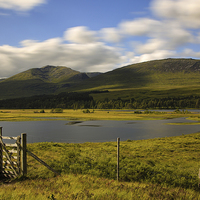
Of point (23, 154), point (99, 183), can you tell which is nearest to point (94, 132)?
point (23, 154)

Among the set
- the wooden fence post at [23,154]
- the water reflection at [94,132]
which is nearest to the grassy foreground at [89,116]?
the water reflection at [94,132]

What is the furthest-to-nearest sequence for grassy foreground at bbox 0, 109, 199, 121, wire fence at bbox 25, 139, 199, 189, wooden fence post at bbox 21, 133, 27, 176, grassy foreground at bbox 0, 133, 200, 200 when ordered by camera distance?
1. grassy foreground at bbox 0, 109, 199, 121
2. wire fence at bbox 25, 139, 199, 189
3. wooden fence post at bbox 21, 133, 27, 176
4. grassy foreground at bbox 0, 133, 200, 200

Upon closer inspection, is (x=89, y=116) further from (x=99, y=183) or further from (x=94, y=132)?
(x=99, y=183)

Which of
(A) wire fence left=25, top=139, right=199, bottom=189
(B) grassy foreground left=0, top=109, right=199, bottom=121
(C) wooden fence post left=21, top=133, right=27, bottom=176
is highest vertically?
(C) wooden fence post left=21, top=133, right=27, bottom=176

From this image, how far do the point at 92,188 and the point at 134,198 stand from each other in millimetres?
2430

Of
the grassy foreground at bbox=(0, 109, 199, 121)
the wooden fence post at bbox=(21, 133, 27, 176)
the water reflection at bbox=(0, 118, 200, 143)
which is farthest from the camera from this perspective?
the grassy foreground at bbox=(0, 109, 199, 121)

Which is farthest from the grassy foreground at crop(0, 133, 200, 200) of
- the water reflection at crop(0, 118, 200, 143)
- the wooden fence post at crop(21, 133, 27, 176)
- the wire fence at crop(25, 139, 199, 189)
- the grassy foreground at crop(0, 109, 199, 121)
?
the grassy foreground at crop(0, 109, 199, 121)

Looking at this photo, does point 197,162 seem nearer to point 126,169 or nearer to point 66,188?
point 126,169

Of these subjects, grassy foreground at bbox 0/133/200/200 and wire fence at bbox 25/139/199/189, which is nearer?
grassy foreground at bbox 0/133/200/200

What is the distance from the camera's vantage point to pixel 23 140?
43.7 feet

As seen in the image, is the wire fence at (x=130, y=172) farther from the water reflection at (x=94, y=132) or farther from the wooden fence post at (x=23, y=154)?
the water reflection at (x=94, y=132)

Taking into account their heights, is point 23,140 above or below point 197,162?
above

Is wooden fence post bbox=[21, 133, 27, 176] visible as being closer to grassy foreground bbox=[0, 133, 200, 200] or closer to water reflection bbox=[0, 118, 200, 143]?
grassy foreground bbox=[0, 133, 200, 200]

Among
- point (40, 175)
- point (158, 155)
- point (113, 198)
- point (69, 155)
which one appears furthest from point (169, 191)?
point (158, 155)
